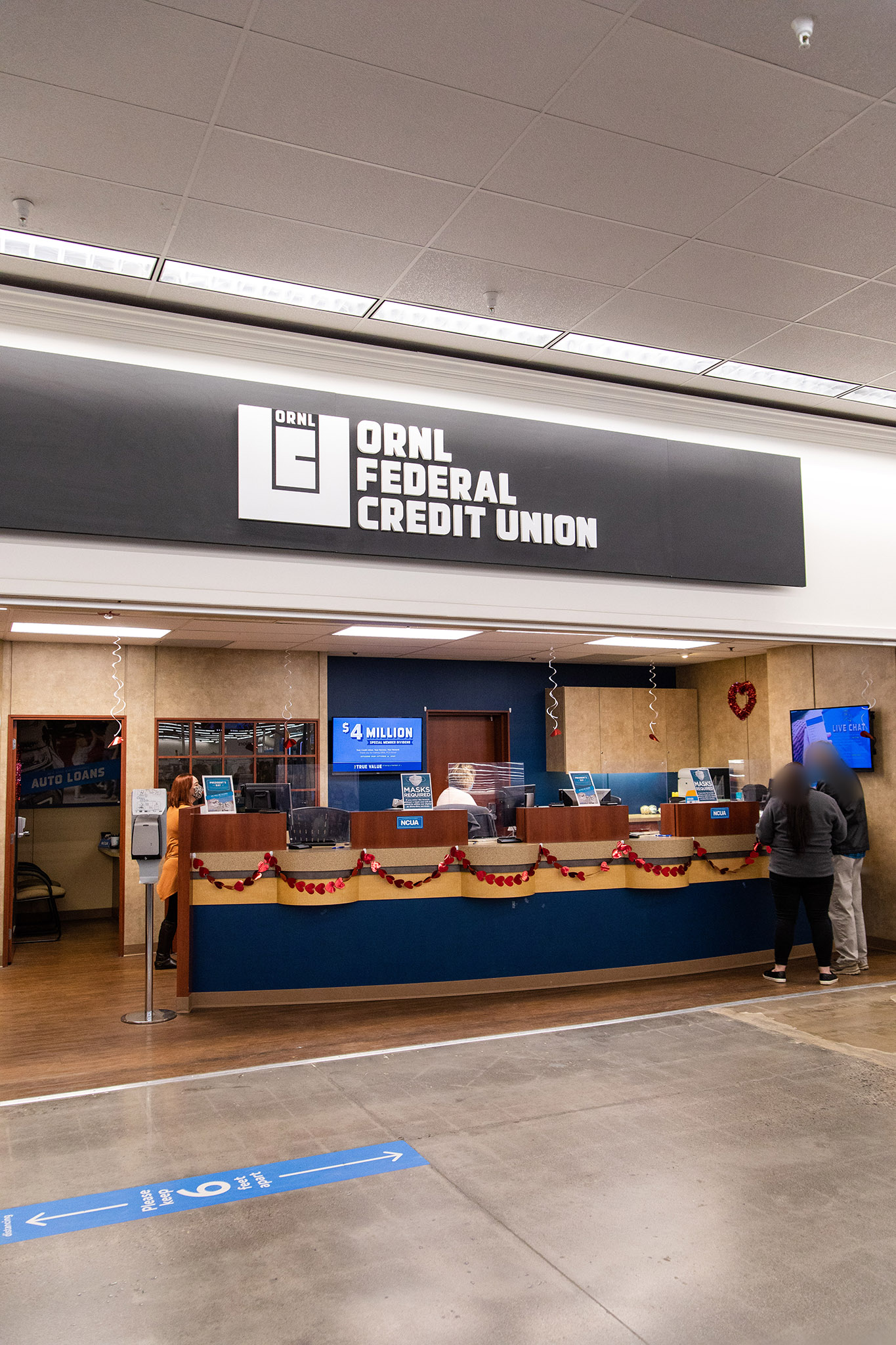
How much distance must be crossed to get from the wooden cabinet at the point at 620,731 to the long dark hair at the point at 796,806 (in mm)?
4049

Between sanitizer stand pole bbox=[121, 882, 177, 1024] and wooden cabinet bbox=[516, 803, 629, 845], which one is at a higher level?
wooden cabinet bbox=[516, 803, 629, 845]

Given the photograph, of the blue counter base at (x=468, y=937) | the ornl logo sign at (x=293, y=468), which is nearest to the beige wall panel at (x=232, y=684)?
the blue counter base at (x=468, y=937)

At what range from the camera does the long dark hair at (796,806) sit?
274 inches

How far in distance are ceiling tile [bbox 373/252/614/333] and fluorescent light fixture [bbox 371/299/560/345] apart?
104 mm

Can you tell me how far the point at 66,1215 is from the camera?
351cm

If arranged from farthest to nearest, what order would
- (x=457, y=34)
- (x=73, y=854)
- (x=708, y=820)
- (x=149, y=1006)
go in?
(x=73, y=854) < (x=708, y=820) < (x=149, y=1006) < (x=457, y=34)

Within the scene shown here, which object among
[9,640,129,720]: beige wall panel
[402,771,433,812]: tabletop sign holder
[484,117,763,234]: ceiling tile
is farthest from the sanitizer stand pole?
[484,117,763,234]: ceiling tile

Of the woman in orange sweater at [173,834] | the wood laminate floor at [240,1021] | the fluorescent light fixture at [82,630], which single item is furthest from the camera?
the fluorescent light fixture at [82,630]

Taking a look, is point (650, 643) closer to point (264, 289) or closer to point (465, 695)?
point (465, 695)

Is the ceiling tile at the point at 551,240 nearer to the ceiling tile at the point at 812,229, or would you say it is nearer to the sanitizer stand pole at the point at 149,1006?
the ceiling tile at the point at 812,229

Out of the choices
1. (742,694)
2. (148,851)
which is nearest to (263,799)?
(148,851)

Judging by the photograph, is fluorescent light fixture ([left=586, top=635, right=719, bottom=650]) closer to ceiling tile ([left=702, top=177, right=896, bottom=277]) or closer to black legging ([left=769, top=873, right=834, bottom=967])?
black legging ([left=769, top=873, right=834, bottom=967])

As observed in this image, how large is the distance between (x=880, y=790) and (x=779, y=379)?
391 centimetres

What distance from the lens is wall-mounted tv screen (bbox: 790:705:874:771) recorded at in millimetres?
8281
